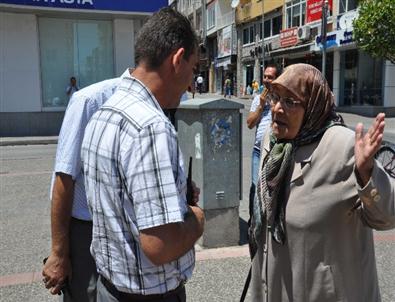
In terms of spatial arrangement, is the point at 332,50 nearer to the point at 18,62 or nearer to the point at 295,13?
the point at 295,13

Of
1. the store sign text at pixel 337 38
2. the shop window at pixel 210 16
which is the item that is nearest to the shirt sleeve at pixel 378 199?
the store sign text at pixel 337 38

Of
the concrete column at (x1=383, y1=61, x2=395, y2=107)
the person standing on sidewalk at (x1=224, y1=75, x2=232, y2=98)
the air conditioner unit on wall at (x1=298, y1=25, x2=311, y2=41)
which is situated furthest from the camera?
the person standing on sidewalk at (x1=224, y1=75, x2=232, y2=98)

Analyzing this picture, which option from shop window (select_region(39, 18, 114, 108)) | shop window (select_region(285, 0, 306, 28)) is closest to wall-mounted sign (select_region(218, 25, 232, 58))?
shop window (select_region(285, 0, 306, 28))

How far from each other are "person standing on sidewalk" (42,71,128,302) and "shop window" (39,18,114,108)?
13097 millimetres

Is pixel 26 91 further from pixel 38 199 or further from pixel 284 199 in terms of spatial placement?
pixel 284 199

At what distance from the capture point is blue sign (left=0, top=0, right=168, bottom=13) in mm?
13344

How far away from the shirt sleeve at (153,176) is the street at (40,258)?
99.1 inches

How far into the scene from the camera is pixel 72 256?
2.31 m

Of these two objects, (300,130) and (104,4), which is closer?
(300,130)

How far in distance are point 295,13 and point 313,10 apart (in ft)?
10.9

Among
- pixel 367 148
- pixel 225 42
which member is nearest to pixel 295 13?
pixel 225 42

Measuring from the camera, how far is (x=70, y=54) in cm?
1475

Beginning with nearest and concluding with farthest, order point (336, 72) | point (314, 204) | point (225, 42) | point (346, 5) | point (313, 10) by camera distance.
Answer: point (314, 204) → point (346, 5) → point (336, 72) → point (313, 10) → point (225, 42)

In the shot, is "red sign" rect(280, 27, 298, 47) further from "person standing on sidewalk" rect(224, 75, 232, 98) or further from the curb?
the curb
